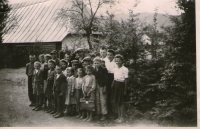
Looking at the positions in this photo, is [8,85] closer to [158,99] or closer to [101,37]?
[101,37]

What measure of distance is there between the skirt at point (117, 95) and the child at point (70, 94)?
498 millimetres

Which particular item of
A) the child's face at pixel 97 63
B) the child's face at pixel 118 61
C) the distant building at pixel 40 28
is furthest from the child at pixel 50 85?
the child's face at pixel 118 61

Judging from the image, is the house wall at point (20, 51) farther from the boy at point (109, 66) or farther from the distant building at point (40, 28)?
the boy at point (109, 66)

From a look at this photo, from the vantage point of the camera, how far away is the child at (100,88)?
4348 mm

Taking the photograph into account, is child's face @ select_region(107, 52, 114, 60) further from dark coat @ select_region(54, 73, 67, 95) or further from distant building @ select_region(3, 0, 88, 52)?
dark coat @ select_region(54, 73, 67, 95)

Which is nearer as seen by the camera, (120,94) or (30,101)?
(120,94)

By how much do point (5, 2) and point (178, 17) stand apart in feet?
7.65

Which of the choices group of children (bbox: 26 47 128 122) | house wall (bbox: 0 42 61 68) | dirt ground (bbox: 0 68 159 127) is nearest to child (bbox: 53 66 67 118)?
group of children (bbox: 26 47 128 122)

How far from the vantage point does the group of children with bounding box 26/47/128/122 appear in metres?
4.35

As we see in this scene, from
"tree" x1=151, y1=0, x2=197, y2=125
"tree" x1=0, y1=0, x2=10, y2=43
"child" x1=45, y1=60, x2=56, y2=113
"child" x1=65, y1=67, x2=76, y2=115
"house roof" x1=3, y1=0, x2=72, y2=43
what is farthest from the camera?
"tree" x1=0, y1=0, x2=10, y2=43

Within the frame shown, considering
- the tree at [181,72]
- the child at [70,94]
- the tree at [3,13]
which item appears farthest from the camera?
the tree at [3,13]

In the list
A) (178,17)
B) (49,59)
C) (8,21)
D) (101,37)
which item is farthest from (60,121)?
(178,17)

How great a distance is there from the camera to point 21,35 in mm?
4785

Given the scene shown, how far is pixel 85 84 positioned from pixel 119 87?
1.38 ft
